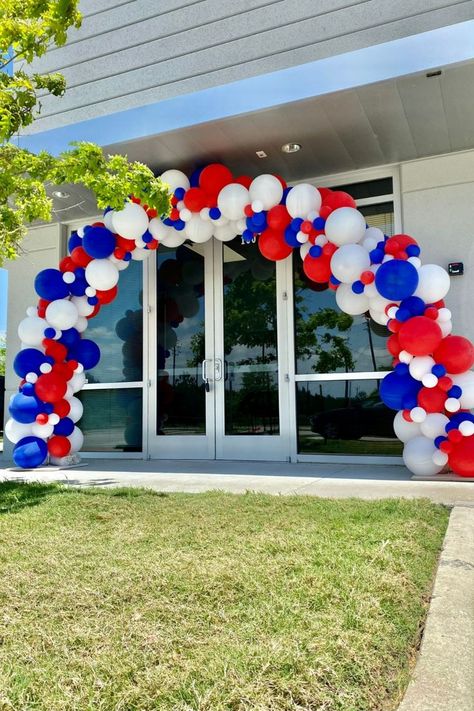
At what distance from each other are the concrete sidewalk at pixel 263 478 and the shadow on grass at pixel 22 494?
1.34 ft

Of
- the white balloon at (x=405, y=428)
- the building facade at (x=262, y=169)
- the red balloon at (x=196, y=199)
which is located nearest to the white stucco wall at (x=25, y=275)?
the building facade at (x=262, y=169)

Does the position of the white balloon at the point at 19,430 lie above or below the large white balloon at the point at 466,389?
below

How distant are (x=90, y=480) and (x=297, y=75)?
15.0ft

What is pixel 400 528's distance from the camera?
308 cm

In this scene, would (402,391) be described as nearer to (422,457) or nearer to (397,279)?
(422,457)

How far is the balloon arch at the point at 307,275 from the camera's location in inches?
197

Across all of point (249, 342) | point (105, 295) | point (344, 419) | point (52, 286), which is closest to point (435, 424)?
point (344, 419)

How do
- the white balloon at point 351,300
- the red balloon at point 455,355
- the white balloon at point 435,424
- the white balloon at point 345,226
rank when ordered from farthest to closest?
the white balloon at point 351,300, the white balloon at point 345,226, the white balloon at point 435,424, the red balloon at point 455,355

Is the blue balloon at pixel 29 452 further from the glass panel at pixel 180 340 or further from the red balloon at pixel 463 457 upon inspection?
the red balloon at pixel 463 457

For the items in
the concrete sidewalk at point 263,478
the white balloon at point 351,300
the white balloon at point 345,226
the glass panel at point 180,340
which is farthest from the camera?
the glass panel at point 180,340

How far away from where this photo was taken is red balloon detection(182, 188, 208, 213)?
20.2ft

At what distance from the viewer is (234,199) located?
595 centimetres

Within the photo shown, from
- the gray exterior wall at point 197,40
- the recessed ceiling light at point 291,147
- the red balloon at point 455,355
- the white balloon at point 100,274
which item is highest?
the gray exterior wall at point 197,40

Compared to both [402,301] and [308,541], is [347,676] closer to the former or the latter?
[308,541]
